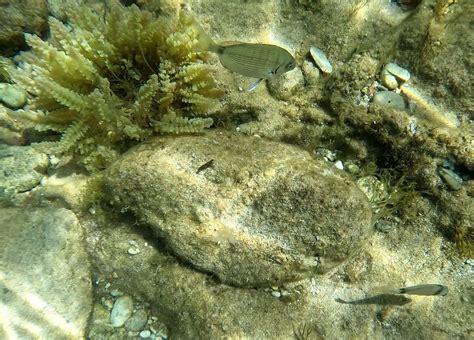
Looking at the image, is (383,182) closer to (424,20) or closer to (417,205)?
(417,205)

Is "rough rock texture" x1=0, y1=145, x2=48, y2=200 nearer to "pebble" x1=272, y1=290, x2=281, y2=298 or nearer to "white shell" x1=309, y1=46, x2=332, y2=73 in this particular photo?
"pebble" x1=272, y1=290, x2=281, y2=298

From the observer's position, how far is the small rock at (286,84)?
3879mm

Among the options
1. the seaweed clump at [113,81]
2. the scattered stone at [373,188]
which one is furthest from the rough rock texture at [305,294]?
the seaweed clump at [113,81]

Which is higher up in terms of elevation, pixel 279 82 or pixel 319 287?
pixel 279 82

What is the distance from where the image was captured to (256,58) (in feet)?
9.27

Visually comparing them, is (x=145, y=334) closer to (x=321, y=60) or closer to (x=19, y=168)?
(x=19, y=168)

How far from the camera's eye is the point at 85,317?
3.30 m

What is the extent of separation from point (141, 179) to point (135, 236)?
756mm

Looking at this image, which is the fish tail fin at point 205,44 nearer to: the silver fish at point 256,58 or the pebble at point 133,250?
the silver fish at point 256,58

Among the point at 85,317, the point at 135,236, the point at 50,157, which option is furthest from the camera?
the point at 50,157

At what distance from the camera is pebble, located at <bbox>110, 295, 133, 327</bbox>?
3.41 meters

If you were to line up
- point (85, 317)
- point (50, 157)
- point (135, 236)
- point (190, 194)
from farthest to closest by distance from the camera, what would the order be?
point (50, 157) → point (135, 236) → point (85, 317) → point (190, 194)

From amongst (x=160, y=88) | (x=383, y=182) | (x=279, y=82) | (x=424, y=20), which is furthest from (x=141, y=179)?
(x=424, y=20)

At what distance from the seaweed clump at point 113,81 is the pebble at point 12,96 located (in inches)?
13.1
